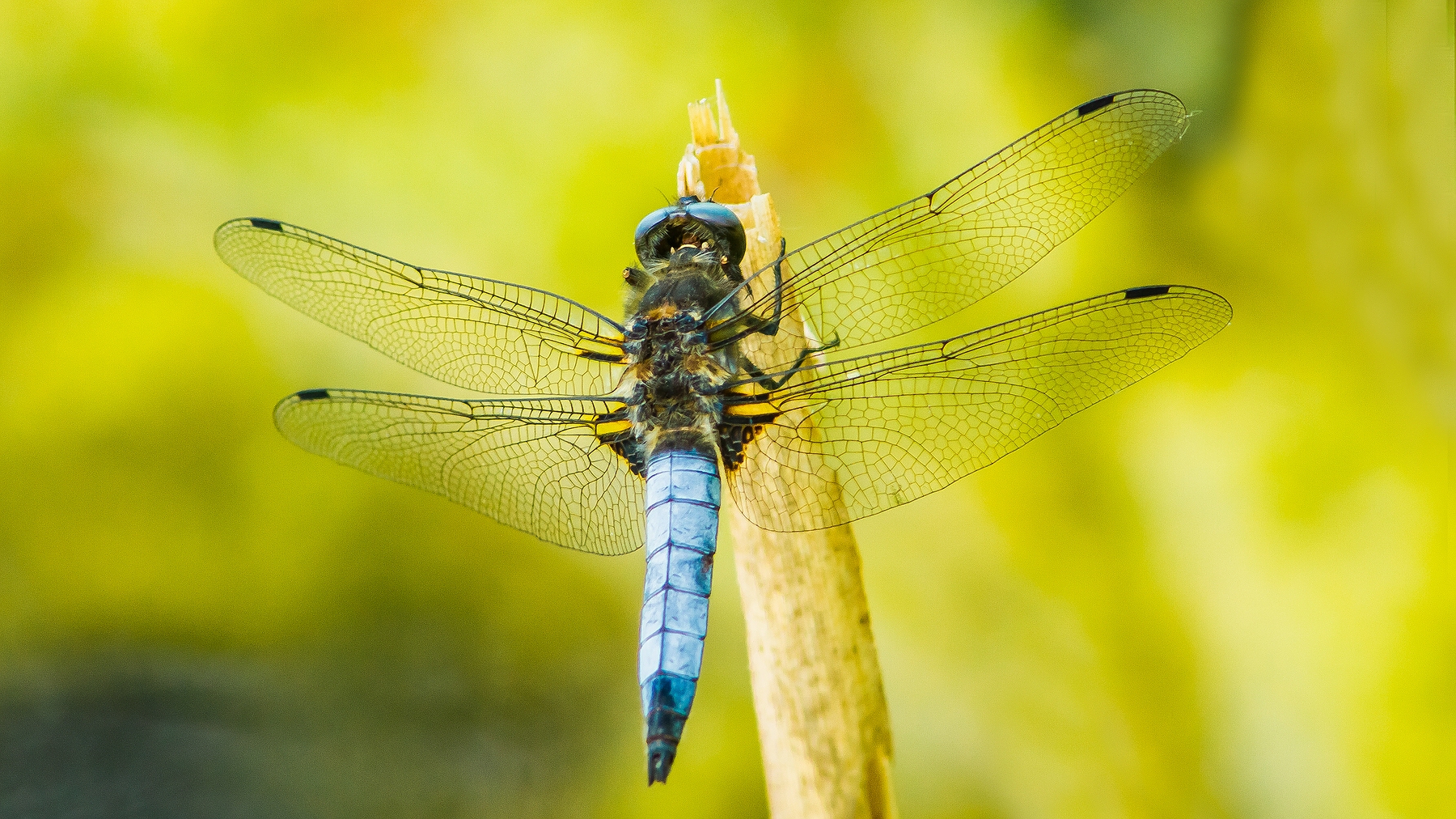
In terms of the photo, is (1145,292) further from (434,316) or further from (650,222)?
(434,316)

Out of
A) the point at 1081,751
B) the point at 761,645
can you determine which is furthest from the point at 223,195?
the point at 1081,751

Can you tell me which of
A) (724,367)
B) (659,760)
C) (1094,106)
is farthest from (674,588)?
(1094,106)

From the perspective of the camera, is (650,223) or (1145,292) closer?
(1145,292)

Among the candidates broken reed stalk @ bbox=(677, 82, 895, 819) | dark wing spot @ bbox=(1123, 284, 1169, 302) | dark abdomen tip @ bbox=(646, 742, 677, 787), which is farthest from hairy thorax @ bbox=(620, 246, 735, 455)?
dark wing spot @ bbox=(1123, 284, 1169, 302)

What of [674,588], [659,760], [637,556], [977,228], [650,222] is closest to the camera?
[659,760]

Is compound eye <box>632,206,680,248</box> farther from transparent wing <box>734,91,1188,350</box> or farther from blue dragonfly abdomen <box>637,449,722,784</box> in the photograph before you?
blue dragonfly abdomen <box>637,449,722,784</box>

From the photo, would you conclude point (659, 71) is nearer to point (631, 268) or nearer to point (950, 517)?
point (631, 268)
